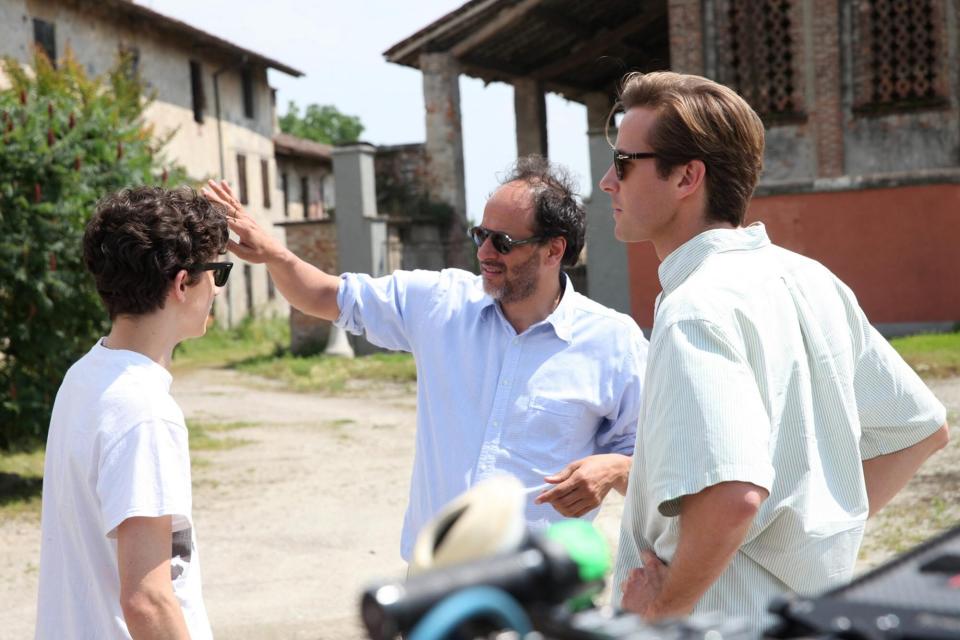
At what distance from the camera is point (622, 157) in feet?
8.15

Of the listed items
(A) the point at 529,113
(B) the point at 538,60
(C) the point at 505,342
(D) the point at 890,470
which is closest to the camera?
(D) the point at 890,470

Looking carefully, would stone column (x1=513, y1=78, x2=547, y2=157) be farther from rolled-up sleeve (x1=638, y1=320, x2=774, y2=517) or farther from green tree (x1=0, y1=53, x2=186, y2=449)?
rolled-up sleeve (x1=638, y1=320, x2=774, y2=517)

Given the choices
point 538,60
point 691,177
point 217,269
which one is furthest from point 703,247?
point 538,60

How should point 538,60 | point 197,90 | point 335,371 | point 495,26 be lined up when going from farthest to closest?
point 197,90 → point 538,60 → point 495,26 → point 335,371

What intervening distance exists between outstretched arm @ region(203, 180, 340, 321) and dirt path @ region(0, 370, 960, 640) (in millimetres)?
3001

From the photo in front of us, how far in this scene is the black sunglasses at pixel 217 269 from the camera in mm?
2805

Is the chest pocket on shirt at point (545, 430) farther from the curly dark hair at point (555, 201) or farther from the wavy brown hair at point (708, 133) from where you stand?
the wavy brown hair at point (708, 133)

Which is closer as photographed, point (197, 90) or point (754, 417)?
point (754, 417)

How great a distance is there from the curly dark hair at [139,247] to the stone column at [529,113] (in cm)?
2692

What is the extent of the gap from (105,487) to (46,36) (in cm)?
2920

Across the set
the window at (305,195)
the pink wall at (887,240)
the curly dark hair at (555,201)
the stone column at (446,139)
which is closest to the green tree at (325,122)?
the window at (305,195)

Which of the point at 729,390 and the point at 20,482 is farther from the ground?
the point at 729,390

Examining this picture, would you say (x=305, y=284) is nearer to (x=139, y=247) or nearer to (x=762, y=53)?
(x=139, y=247)

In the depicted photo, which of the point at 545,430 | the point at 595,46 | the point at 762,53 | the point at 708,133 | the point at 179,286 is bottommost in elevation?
the point at 545,430
